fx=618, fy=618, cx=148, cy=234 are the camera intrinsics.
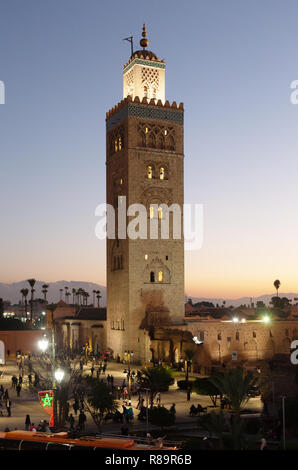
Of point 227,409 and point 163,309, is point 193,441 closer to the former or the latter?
point 227,409

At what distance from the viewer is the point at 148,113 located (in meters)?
53.2

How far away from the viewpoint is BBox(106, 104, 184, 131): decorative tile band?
52500 mm

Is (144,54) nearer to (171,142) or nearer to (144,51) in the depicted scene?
(144,51)

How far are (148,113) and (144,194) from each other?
7.15 metres

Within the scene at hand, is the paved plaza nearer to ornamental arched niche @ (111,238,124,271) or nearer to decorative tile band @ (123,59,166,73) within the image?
ornamental arched niche @ (111,238,124,271)

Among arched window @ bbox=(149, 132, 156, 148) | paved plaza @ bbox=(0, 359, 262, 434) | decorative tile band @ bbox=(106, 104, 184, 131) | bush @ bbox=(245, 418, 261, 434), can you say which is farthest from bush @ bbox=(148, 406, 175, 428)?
decorative tile band @ bbox=(106, 104, 184, 131)

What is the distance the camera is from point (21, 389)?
36.8m

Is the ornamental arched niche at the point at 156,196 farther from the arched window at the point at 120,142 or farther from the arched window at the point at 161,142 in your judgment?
the arched window at the point at 120,142

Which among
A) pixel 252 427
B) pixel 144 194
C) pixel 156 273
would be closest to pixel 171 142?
pixel 144 194

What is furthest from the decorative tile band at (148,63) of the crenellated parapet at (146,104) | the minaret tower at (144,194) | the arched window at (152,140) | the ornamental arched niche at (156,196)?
the ornamental arched niche at (156,196)

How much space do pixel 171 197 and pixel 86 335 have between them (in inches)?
643
